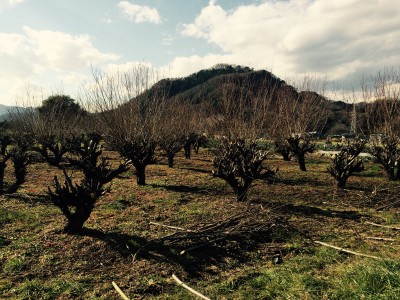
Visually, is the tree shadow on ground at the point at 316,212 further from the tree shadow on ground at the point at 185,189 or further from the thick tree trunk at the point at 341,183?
the thick tree trunk at the point at 341,183

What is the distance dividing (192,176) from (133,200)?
4959 mm

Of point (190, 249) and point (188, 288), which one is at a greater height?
point (190, 249)

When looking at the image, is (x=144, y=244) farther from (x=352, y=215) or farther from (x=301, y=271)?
(x=352, y=215)

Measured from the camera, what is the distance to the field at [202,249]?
4.84 m

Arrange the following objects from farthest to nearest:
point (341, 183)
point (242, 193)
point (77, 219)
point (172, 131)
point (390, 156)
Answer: point (172, 131) < point (390, 156) < point (341, 183) < point (242, 193) < point (77, 219)

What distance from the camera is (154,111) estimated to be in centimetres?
1415

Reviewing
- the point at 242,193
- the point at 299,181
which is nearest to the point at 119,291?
the point at 242,193

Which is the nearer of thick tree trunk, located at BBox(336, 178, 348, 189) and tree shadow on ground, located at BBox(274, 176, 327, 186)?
thick tree trunk, located at BBox(336, 178, 348, 189)

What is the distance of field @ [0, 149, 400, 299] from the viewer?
484 cm

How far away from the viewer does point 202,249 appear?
6.49m

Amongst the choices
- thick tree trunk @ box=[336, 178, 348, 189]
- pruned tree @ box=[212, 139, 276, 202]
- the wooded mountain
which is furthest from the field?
the wooded mountain

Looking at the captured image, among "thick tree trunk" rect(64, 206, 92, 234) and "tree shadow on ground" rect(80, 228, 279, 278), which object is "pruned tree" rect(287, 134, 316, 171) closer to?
"tree shadow on ground" rect(80, 228, 279, 278)

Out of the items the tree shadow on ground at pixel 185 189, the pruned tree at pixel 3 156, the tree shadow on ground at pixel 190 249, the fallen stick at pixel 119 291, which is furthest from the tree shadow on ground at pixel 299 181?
the pruned tree at pixel 3 156

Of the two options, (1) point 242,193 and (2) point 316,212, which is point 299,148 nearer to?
(1) point 242,193
